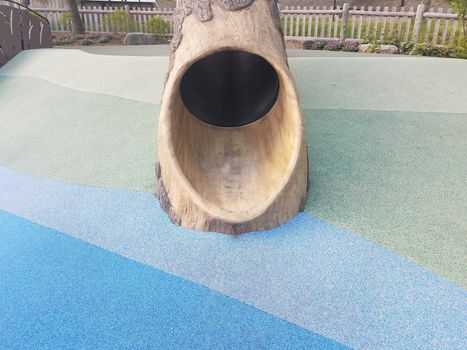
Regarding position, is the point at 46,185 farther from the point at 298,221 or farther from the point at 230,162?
the point at 298,221

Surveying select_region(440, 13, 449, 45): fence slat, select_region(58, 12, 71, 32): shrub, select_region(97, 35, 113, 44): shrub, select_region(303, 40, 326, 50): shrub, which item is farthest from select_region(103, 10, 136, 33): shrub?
select_region(440, 13, 449, 45): fence slat

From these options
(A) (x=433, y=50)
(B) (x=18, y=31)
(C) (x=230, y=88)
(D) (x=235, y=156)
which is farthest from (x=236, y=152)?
(A) (x=433, y=50)

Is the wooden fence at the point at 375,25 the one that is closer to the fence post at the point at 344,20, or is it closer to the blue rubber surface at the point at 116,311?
the fence post at the point at 344,20

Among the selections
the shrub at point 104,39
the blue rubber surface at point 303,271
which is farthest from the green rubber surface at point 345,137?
the shrub at point 104,39

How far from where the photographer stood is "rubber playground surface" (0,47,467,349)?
1.66 meters

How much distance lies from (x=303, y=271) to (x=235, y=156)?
1.31m

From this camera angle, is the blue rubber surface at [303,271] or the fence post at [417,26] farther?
the fence post at [417,26]

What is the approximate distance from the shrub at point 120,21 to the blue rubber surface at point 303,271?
1233 cm

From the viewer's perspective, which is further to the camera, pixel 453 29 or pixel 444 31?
pixel 444 31

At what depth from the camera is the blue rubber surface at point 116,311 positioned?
1599mm

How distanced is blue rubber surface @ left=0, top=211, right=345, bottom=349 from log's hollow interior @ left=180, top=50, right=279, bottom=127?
5.52 ft

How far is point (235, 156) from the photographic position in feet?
10.0

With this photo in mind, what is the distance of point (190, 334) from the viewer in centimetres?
163

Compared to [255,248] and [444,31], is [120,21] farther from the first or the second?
[255,248]
